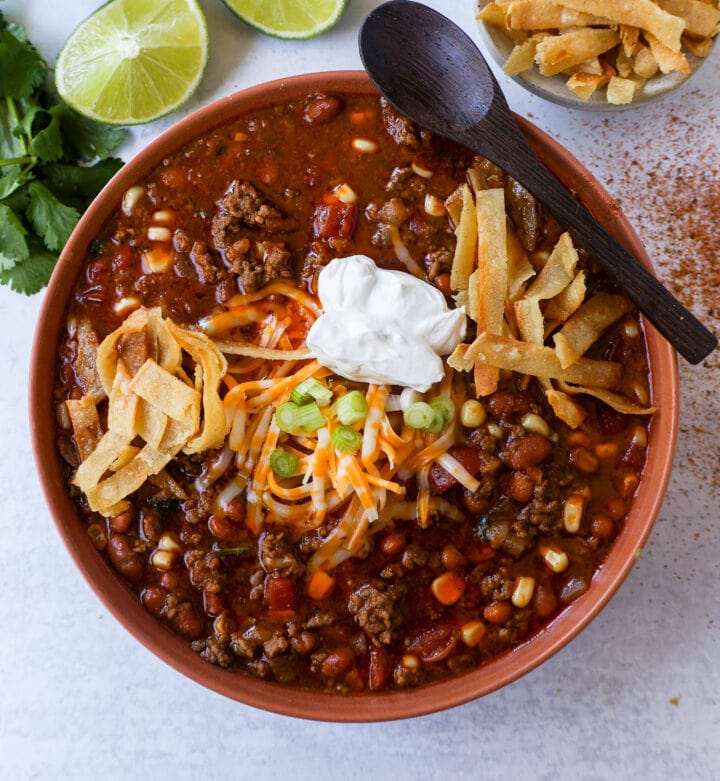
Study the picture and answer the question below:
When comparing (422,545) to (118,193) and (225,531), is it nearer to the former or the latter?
(225,531)

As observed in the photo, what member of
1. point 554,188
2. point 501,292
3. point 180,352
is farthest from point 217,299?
point 554,188

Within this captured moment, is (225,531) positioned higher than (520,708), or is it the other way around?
(225,531)

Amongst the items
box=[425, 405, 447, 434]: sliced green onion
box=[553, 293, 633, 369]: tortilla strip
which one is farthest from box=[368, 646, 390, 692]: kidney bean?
box=[553, 293, 633, 369]: tortilla strip

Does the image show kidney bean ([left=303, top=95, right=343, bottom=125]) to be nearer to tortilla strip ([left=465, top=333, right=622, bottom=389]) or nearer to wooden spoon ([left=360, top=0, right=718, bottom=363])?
wooden spoon ([left=360, top=0, right=718, bottom=363])

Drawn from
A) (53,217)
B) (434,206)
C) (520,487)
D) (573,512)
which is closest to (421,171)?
(434,206)

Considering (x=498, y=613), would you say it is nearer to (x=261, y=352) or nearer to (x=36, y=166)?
(x=261, y=352)
